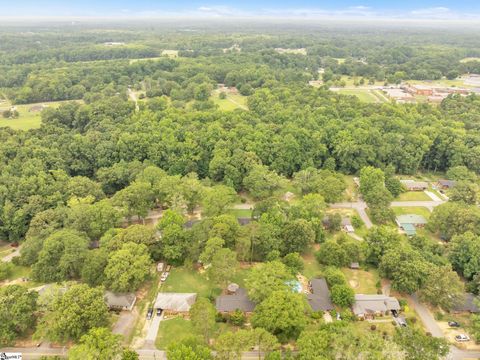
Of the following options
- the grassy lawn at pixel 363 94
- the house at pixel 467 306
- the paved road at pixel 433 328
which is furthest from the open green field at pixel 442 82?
the paved road at pixel 433 328

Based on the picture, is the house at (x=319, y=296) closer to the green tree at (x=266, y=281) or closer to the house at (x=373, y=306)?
the house at (x=373, y=306)

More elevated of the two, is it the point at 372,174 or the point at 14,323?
the point at 372,174

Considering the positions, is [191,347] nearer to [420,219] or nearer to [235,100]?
[420,219]

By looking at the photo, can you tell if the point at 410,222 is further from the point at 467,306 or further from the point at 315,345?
the point at 315,345

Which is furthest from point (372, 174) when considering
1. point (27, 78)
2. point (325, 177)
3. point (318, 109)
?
point (27, 78)

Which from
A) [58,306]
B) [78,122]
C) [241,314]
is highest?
[78,122]

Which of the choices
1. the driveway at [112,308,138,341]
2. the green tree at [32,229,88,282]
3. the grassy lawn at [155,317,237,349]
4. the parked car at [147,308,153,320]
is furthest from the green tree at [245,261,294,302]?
the green tree at [32,229,88,282]

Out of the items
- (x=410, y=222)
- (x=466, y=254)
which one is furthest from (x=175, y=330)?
(x=410, y=222)
